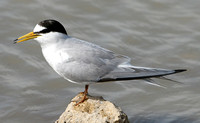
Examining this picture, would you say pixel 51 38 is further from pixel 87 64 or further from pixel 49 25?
pixel 87 64

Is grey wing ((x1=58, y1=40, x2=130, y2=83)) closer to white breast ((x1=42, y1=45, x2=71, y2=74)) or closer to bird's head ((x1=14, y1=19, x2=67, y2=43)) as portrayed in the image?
white breast ((x1=42, y1=45, x2=71, y2=74))

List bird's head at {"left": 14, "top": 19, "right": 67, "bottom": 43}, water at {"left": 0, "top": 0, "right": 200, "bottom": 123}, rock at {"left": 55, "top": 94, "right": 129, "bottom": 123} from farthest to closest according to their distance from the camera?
water at {"left": 0, "top": 0, "right": 200, "bottom": 123}
bird's head at {"left": 14, "top": 19, "right": 67, "bottom": 43}
rock at {"left": 55, "top": 94, "right": 129, "bottom": 123}

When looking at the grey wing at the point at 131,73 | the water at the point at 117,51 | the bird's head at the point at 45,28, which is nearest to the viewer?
the grey wing at the point at 131,73

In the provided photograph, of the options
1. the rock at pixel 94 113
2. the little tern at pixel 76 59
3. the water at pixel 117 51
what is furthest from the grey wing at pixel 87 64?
the water at pixel 117 51

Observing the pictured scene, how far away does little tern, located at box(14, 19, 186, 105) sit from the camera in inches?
230

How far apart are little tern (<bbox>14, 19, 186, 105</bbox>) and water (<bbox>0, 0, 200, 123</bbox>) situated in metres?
1.20

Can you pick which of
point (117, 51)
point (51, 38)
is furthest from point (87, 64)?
point (117, 51)

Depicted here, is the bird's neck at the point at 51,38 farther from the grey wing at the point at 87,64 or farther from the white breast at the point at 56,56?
the grey wing at the point at 87,64

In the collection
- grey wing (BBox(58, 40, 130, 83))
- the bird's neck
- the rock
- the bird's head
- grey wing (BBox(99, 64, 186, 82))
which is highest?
the bird's head

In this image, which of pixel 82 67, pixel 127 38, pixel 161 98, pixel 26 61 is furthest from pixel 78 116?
pixel 127 38

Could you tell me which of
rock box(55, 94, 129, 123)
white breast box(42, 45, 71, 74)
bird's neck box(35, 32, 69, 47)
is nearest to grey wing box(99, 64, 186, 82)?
rock box(55, 94, 129, 123)

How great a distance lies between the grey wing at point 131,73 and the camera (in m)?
5.63

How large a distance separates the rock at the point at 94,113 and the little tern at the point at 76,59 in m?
0.16

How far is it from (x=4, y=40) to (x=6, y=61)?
63 centimetres
